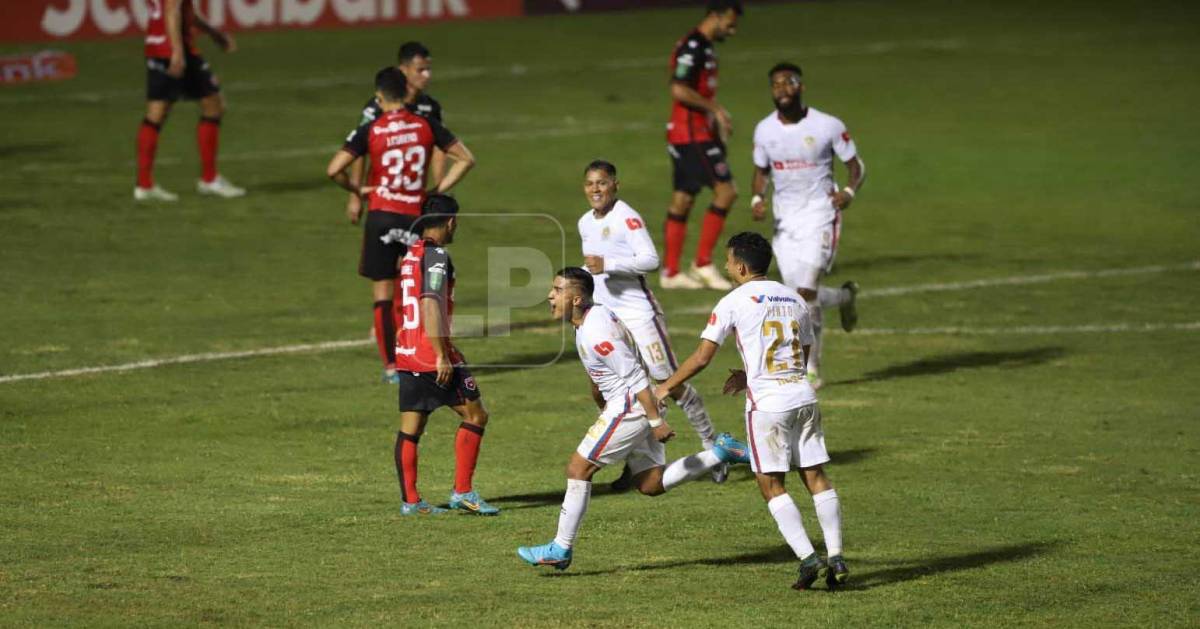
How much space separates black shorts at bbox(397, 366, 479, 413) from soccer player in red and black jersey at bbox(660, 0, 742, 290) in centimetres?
845

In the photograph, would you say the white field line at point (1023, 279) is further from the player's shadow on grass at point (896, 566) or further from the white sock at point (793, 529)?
the white sock at point (793, 529)

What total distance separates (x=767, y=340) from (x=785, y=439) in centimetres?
49

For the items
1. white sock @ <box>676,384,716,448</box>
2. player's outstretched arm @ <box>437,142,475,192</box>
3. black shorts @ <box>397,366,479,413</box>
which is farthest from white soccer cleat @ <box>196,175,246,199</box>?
black shorts @ <box>397,366,479,413</box>

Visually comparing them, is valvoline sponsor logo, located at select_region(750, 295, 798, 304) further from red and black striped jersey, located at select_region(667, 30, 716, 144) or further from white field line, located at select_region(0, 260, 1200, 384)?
red and black striped jersey, located at select_region(667, 30, 716, 144)

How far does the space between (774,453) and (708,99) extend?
10.5 m

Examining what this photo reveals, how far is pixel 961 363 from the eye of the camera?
16547mm

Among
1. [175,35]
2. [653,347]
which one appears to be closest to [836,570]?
[653,347]

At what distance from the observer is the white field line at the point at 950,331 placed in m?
15.5

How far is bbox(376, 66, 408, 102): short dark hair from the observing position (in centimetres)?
1457

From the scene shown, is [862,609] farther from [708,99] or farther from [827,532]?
[708,99]

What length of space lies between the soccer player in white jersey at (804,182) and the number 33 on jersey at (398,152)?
8.29ft

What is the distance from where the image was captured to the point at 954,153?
28.5 meters

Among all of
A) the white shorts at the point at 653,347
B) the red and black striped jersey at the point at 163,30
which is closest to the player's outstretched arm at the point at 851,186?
the white shorts at the point at 653,347

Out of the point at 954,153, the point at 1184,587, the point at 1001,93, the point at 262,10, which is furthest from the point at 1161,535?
the point at 262,10
